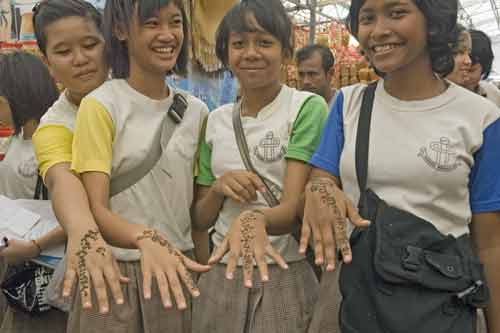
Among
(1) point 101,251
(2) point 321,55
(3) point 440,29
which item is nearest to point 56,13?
(1) point 101,251

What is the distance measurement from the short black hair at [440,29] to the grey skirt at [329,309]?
61 cm

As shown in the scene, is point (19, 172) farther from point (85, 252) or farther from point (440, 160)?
point (440, 160)

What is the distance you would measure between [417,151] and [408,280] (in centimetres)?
30

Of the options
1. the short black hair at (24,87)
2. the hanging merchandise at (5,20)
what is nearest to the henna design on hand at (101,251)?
the short black hair at (24,87)

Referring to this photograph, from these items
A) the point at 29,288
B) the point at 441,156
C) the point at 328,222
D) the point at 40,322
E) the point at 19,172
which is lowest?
the point at 40,322

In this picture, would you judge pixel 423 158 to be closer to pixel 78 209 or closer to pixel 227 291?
pixel 227 291

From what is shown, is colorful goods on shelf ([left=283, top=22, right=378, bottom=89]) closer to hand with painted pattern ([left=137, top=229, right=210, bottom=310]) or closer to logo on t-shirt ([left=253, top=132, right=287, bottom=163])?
logo on t-shirt ([left=253, top=132, right=287, bottom=163])

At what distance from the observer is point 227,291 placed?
1.45 m

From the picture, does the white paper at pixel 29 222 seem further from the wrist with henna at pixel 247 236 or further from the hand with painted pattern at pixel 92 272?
the wrist with henna at pixel 247 236

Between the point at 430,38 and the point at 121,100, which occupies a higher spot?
the point at 430,38

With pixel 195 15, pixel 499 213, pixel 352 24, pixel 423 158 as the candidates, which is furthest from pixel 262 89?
pixel 195 15

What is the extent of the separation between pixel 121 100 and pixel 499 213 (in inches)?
39.8

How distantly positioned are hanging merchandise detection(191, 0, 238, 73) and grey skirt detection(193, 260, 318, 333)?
1.32 metres

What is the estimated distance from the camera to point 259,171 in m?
1.46
